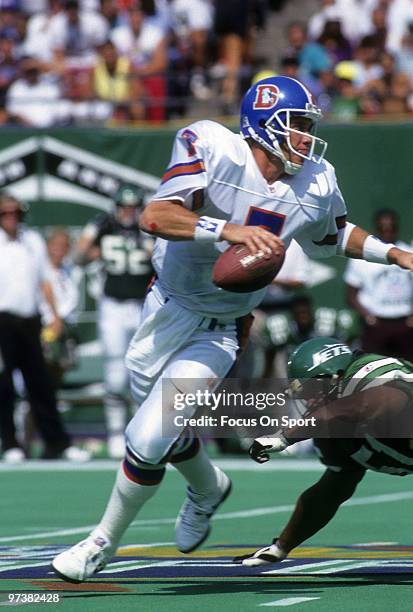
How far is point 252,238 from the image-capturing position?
5762 mm

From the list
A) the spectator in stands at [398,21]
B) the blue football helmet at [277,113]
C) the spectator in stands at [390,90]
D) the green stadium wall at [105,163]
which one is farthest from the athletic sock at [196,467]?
the spectator in stands at [398,21]

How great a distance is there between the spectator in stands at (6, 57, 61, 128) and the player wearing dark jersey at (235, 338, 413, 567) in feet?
31.4

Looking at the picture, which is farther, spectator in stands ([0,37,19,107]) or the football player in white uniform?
spectator in stands ([0,37,19,107])

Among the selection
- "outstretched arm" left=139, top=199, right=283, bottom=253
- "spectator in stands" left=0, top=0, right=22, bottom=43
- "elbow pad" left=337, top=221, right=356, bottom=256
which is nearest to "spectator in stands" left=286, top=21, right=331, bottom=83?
"spectator in stands" left=0, top=0, right=22, bottom=43

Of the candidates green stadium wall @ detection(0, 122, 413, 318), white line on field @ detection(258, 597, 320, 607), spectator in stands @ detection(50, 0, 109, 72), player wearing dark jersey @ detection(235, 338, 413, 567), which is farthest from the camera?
spectator in stands @ detection(50, 0, 109, 72)

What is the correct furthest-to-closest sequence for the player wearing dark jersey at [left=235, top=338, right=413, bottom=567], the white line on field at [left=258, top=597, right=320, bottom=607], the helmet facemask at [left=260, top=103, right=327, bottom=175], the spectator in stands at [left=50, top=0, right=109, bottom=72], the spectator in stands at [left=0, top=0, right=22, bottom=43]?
1. the spectator in stands at [left=0, top=0, right=22, bottom=43]
2. the spectator in stands at [left=50, top=0, right=109, bottom=72]
3. the helmet facemask at [left=260, top=103, right=327, bottom=175]
4. the player wearing dark jersey at [left=235, top=338, right=413, bottom=567]
5. the white line on field at [left=258, top=597, right=320, bottom=607]

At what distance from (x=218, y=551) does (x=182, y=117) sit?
363 inches

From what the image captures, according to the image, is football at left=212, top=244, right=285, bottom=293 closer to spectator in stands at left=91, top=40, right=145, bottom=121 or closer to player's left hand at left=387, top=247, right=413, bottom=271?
player's left hand at left=387, top=247, right=413, bottom=271

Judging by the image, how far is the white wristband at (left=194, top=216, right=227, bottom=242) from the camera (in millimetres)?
5781

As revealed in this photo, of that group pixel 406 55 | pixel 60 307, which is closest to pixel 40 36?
pixel 406 55

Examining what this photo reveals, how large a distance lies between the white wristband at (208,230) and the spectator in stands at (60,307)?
7.56m

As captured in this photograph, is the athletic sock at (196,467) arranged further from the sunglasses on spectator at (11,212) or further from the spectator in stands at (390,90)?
the spectator in stands at (390,90)

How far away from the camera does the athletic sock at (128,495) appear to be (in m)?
5.96

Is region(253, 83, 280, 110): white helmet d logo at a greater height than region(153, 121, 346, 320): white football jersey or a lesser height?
greater
